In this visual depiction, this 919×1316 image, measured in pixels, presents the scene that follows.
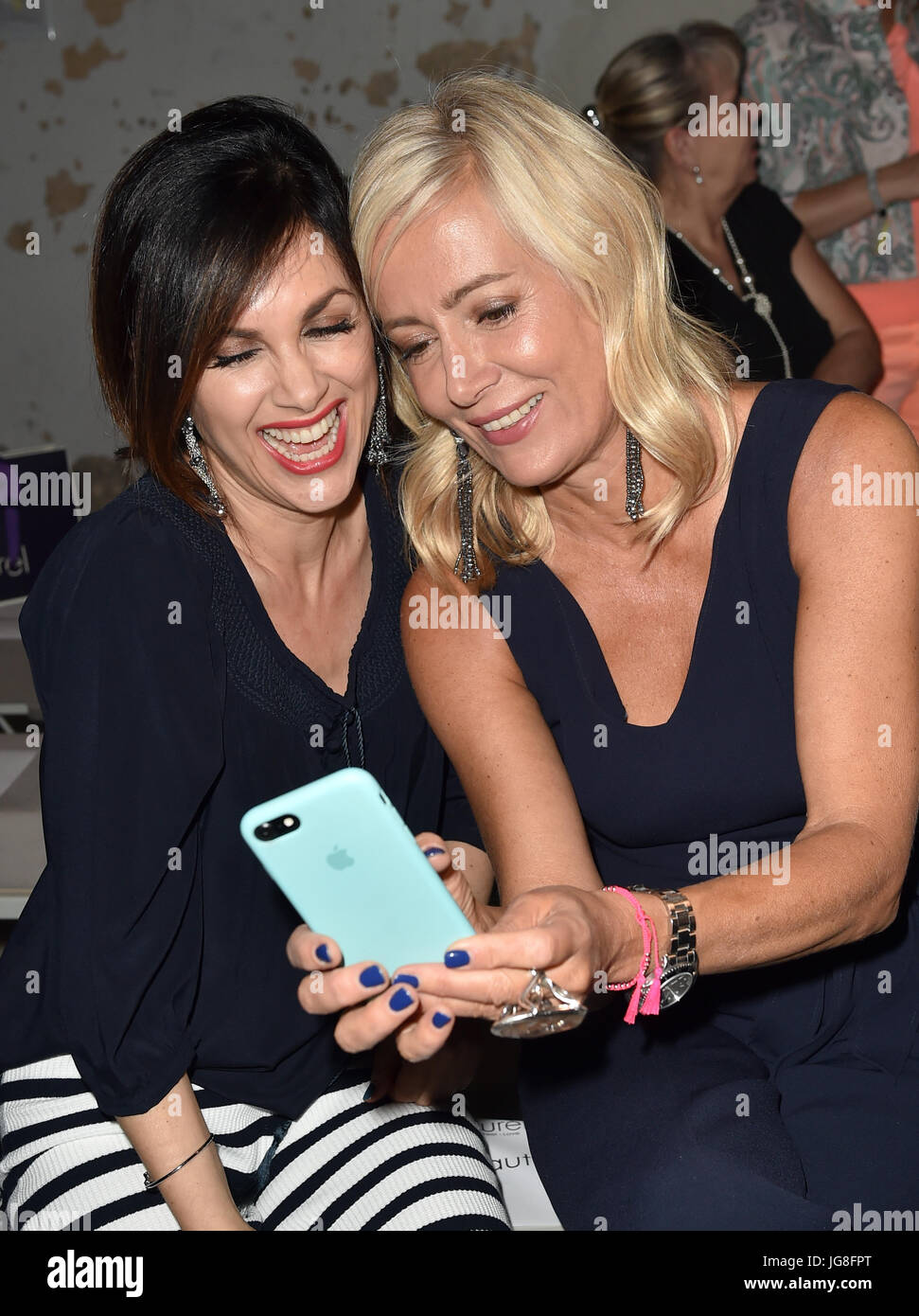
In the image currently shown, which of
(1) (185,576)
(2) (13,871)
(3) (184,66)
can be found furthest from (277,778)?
(3) (184,66)

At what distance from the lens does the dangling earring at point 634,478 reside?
1502 mm

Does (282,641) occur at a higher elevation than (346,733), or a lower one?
higher

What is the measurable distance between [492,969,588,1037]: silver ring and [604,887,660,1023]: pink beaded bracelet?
0.11 meters

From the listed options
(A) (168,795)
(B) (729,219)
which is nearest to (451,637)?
(A) (168,795)

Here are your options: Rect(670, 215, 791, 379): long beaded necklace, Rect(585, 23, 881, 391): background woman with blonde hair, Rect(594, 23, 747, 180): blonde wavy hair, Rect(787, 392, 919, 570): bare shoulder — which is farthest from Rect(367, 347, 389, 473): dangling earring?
Rect(594, 23, 747, 180): blonde wavy hair

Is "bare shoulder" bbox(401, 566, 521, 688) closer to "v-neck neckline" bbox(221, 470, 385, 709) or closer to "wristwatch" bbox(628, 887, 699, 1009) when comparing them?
"v-neck neckline" bbox(221, 470, 385, 709)

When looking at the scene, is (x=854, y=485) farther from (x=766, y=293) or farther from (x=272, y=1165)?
(x=766, y=293)

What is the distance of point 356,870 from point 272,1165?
1.98 feet

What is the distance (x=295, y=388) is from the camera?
1.39 metres

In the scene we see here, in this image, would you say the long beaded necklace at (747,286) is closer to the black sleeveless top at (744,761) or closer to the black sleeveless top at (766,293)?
the black sleeveless top at (766,293)

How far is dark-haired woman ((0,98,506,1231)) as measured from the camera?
133 cm

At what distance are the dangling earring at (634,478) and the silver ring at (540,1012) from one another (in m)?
0.63

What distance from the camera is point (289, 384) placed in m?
1.40
